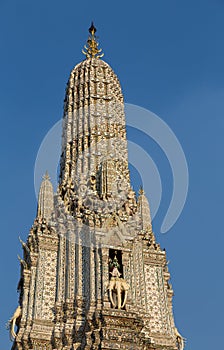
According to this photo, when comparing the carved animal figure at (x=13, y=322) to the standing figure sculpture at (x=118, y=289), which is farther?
the carved animal figure at (x=13, y=322)

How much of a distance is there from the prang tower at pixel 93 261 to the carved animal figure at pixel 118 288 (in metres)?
0.06

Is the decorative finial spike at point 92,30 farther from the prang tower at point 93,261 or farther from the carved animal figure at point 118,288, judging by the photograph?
the carved animal figure at point 118,288

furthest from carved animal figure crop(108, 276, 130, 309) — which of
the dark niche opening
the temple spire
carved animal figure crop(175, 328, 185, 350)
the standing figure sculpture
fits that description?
the temple spire

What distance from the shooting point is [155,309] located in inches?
1463

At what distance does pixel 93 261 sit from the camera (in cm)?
3712

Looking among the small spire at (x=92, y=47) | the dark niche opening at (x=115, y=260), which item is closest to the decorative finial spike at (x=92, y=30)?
the small spire at (x=92, y=47)

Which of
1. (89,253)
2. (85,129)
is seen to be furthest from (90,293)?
(85,129)

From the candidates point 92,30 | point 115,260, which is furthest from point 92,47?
point 115,260

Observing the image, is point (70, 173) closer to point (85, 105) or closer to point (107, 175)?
point (107, 175)

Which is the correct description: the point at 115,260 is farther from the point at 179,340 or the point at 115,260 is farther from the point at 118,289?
the point at 179,340

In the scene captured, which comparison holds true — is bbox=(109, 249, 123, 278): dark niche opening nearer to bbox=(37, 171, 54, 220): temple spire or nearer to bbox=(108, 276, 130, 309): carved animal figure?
bbox=(108, 276, 130, 309): carved animal figure

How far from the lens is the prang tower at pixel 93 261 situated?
33.9 metres

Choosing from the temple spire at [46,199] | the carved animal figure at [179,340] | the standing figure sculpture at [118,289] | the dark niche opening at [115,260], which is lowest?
the carved animal figure at [179,340]

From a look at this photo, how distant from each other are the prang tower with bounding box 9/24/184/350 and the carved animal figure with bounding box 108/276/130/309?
0.06 m
